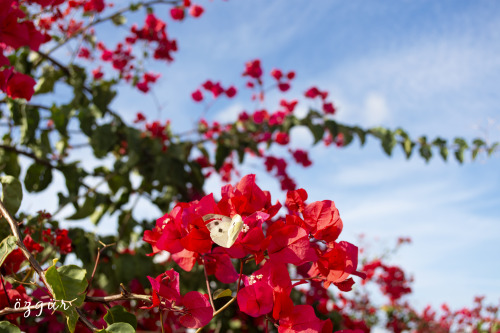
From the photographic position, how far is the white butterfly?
0.70m

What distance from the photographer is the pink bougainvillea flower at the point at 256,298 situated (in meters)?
0.72

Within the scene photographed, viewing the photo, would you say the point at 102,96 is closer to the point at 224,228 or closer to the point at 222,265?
the point at 222,265

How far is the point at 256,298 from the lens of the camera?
0.73m

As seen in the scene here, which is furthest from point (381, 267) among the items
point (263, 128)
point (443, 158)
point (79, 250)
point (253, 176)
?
point (253, 176)

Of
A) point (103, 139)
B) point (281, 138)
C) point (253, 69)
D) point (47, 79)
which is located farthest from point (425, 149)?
point (47, 79)

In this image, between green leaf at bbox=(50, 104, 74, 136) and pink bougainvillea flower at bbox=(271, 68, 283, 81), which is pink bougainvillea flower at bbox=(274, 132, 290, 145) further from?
green leaf at bbox=(50, 104, 74, 136)

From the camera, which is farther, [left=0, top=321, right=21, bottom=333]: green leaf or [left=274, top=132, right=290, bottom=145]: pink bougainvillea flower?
[left=274, top=132, right=290, bottom=145]: pink bougainvillea flower


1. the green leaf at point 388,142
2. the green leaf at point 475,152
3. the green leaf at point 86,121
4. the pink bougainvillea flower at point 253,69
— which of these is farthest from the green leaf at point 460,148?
the green leaf at point 86,121

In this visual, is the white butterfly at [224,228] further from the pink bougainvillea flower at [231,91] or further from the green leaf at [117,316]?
the pink bougainvillea flower at [231,91]

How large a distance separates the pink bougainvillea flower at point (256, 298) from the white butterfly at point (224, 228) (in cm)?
9

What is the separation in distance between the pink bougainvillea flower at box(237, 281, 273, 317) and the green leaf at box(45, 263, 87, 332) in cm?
25

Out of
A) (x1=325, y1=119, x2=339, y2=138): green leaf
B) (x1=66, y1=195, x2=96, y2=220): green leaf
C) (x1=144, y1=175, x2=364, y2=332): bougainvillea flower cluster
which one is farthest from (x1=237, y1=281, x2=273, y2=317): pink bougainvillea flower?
(x1=325, y1=119, x2=339, y2=138): green leaf

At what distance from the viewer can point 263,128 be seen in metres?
3.53

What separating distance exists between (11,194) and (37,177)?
53.8 inches
